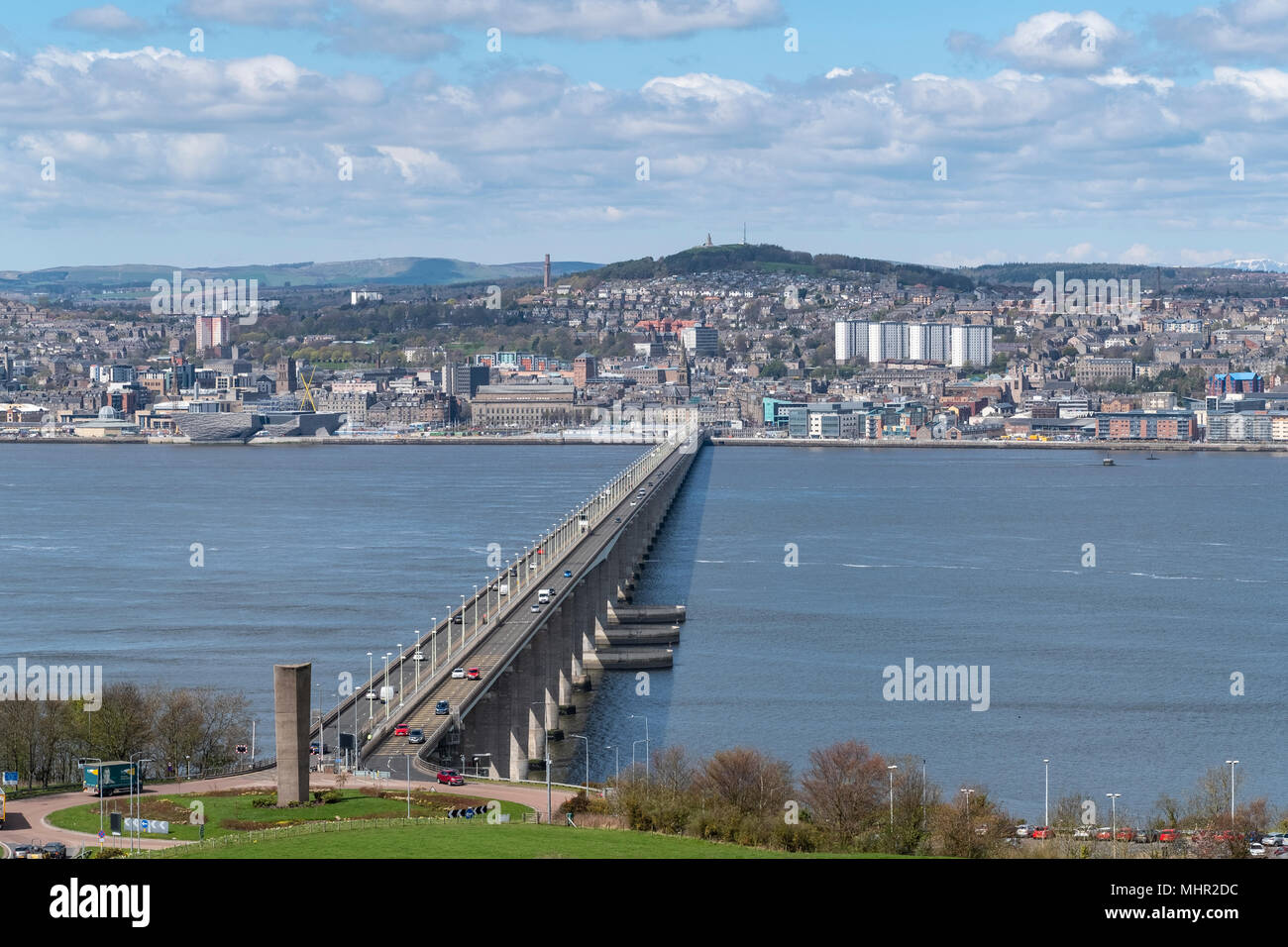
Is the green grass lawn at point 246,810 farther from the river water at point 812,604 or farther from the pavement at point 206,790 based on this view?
the river water at point 812,604

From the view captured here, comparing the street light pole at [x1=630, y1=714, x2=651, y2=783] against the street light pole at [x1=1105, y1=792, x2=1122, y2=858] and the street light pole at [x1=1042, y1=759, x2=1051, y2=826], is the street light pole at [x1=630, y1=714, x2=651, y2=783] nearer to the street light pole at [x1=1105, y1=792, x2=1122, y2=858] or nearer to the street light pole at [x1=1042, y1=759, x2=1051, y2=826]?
the street light pole at [x1=1042, y1=759, x2=1051, y2=826]

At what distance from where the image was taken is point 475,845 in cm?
1315

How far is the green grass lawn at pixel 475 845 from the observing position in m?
12.7

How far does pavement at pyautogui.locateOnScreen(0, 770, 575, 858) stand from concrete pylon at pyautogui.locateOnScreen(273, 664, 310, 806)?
618mm

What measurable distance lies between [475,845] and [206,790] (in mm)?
4860

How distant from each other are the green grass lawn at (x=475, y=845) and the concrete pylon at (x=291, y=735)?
201 centimetres

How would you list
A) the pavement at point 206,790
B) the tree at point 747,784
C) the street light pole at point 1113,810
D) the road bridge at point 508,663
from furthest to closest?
the road bridge at point 508,663, the street light pole at point 1113,810, the tree at point 747,784, the pavement at point 206,790

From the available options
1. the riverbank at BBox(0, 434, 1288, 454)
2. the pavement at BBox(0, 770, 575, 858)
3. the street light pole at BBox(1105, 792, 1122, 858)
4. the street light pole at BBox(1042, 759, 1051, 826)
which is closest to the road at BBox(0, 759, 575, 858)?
the pavement at BBox(0, 770, 575, 858)

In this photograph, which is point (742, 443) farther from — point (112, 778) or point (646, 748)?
point (112, 778)

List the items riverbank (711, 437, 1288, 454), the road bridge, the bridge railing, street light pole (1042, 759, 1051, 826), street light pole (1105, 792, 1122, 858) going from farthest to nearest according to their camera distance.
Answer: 1. riverbank (711, 437, 1288, 454)
2. the bridge railing
3. the road bridge
4. street light pole (1042, 759, 1051, 826)
5. street light pole (1105, 792, 1122, 858)

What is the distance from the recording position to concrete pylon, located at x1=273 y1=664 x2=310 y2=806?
16.3 m

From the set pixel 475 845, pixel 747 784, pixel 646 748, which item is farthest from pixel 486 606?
pixel 475 845

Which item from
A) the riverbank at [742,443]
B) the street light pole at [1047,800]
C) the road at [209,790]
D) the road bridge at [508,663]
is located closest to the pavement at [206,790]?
the road at [209,790]

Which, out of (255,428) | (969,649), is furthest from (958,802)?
(255,428)
